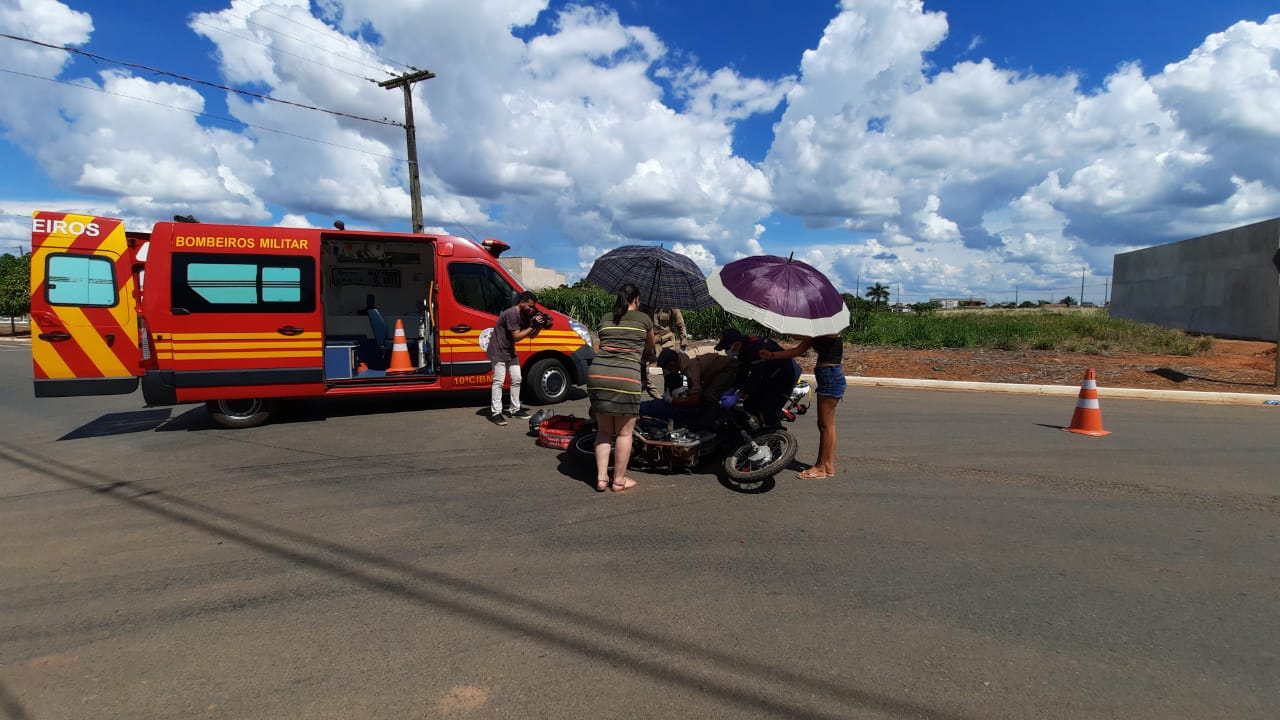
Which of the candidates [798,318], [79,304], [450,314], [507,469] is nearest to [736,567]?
[798,318]

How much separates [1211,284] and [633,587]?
32874mm

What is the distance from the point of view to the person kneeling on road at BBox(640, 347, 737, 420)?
5605 millimetres

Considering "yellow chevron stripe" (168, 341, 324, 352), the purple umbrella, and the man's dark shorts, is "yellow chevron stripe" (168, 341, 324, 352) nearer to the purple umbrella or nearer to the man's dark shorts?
the purple umbrella

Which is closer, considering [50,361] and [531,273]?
[50,361]

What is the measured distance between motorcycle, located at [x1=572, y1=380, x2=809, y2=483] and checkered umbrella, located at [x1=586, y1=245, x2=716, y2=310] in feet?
7.88

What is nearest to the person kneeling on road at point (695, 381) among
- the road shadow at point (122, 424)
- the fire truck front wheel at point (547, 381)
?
the fire truck front wheel at point (547, 381)

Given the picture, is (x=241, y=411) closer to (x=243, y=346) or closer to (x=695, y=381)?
(x=243, y=346)

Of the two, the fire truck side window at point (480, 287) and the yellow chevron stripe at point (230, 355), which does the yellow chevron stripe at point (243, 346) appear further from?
the fire truck side window at point (480, 287)

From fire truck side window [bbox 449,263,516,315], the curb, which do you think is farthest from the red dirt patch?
fire truck side window [bbox 449,263,516,315]

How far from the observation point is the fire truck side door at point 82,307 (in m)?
7.13

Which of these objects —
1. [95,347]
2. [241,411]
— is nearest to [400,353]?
Answer: [241,411]

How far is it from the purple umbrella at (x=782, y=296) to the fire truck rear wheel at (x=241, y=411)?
20.0 feet

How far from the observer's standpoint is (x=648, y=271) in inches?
309

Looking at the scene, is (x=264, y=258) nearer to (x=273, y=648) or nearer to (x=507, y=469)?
(x=507, y=469)
